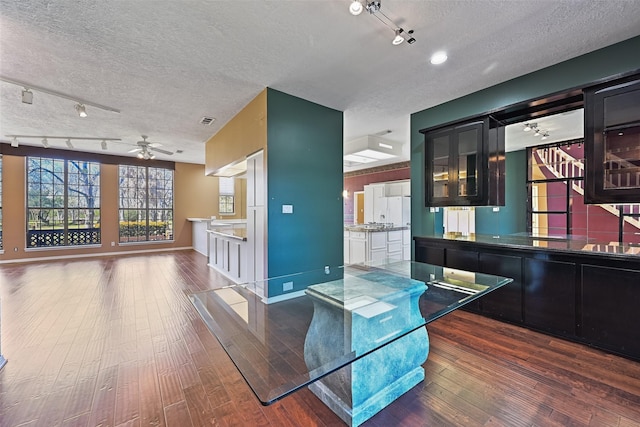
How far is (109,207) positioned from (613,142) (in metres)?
10.1

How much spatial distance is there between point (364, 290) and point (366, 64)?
245cm

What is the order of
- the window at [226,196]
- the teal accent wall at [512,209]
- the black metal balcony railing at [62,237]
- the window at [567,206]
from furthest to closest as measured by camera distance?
the window at [226,196]
the black metal balcony railing at [62,237]
the teal accent wall at [512,209]
the window at [567,206]

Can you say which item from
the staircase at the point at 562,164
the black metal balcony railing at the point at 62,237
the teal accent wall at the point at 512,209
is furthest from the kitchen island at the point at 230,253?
the staircase at the point at 562,164

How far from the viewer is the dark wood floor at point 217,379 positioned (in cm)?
161

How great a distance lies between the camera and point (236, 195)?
9547 mm

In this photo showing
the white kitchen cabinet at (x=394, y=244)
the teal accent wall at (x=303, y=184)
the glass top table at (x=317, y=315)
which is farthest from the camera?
the white kitchen cabinet at (x=394, y=244)

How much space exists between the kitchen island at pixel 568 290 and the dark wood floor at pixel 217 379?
0.13 meters

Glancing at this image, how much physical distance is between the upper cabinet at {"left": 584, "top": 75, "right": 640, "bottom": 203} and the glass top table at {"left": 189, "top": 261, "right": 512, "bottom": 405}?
59.0 inches

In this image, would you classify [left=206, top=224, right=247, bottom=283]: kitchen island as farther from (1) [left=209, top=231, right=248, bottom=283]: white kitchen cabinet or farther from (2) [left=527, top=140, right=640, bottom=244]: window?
(2) [left=527, top=140, right=640, bottom=244]: window

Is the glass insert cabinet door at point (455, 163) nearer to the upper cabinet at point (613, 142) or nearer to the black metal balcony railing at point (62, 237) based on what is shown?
the upper cabinet at point (613, 142)

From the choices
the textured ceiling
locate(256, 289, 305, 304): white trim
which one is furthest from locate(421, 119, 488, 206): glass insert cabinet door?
locate(256, 289, 305, 304): white trim

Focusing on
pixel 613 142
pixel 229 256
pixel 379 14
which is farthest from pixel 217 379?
pixel 613 142

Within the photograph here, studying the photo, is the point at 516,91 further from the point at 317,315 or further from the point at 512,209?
the point at 317,315

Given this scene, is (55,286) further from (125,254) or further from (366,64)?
(366,64)
